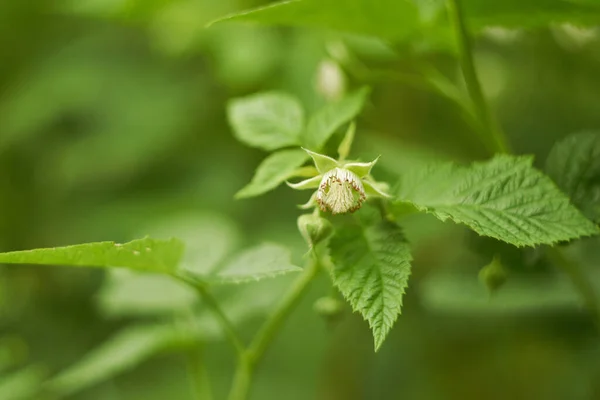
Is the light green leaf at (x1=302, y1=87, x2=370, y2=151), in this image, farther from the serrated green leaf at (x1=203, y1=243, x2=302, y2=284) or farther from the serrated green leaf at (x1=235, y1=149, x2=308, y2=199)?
the serrated green leaf at (x1=203, y1=243, x2=302, y2=284)

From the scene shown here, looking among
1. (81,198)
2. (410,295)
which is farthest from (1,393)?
(81,198)

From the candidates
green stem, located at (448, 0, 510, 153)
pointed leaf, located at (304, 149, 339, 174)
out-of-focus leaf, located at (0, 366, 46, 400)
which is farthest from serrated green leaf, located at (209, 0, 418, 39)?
out-of-focus leaf, located at (0, 366, 46, 400)

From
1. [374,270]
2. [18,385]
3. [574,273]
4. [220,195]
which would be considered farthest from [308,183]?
[220,195]

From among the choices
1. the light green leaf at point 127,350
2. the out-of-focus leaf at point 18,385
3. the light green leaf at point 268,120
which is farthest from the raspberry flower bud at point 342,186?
the out-of-focus leaf at point 18,385

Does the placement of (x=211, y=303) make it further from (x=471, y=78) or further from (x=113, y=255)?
(x=471, y=78)

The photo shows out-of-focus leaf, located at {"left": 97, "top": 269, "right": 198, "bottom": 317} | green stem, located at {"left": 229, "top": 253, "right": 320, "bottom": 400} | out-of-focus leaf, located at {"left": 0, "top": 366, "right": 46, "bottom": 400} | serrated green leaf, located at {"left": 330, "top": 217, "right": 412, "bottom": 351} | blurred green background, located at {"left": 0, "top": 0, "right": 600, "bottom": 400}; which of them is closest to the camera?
serrated green leaf, located at {"left": 330, "top": 217, "right": 412, "bottom": 351}
